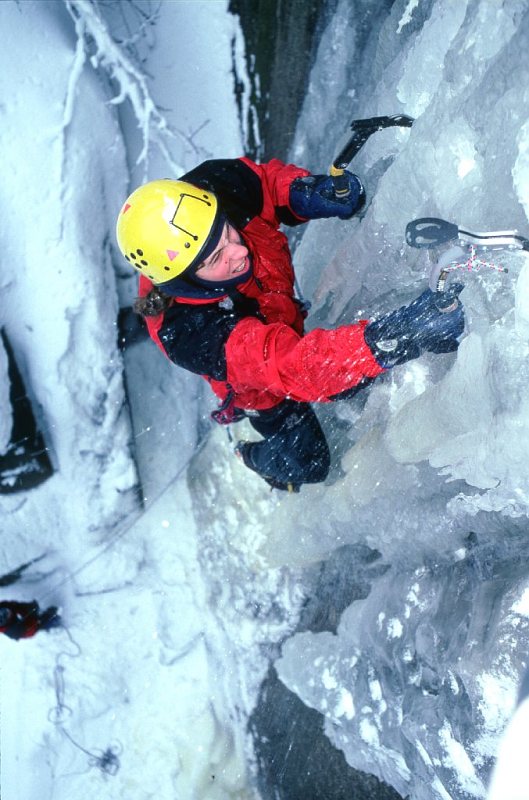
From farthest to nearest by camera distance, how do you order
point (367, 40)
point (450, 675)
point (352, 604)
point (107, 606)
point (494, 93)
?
point (107, 606), point (367, 40), point (352, 604), point (450, 675), point (494, 93)

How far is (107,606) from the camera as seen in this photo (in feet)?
9.59

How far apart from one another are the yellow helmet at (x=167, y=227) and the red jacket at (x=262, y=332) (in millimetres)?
132

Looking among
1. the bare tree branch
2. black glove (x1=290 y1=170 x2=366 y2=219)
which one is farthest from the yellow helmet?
the bare tree branch

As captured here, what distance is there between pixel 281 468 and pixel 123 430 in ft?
3.02

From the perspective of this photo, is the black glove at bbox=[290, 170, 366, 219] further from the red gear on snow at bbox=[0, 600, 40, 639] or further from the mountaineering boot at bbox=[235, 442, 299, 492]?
the red gear on snow at bbox=[0, 600, 40, 639]

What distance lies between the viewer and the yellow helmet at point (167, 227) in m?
1.74

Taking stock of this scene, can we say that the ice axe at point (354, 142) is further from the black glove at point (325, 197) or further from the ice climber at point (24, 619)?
the ice climber at point (24, 619)

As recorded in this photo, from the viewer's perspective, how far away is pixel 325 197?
203cm

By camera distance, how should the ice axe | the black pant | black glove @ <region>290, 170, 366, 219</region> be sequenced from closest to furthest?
1. the ice axe
2. black glove @ <region>290, 170, 366, 219</region>
3. the black pant

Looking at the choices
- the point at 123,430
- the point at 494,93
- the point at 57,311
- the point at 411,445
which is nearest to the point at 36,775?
the point at 123,430

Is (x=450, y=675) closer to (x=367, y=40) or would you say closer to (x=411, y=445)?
(x=411, y=445)

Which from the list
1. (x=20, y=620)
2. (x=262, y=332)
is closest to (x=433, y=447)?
(x=262, y=332)

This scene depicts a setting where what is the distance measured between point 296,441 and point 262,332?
0.75 meters

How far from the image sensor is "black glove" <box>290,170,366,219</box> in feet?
6.61
